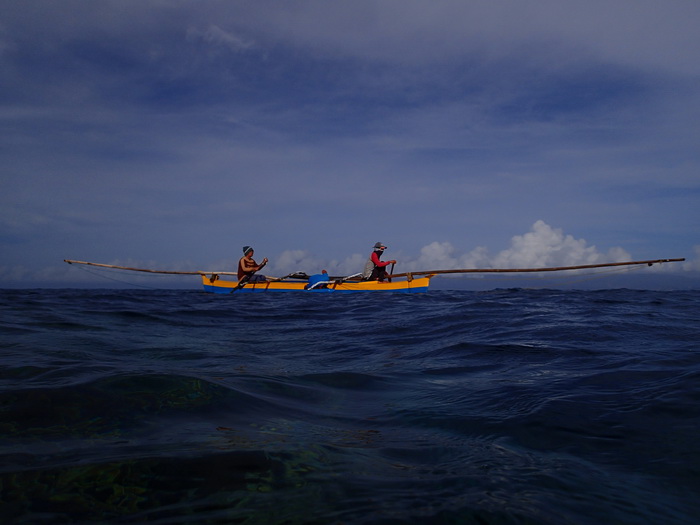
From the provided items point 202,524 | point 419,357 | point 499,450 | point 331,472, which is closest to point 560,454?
point 499,450

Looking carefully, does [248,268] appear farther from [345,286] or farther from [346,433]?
[346,433]

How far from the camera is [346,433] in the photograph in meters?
3.12

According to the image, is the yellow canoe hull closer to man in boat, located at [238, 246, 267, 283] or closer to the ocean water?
man in boat, located at [238, 246, 267, 283]

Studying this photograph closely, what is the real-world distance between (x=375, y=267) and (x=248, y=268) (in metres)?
6.59

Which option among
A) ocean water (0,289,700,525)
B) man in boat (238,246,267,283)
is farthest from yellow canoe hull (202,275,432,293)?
ocean water (0,289,700,525)

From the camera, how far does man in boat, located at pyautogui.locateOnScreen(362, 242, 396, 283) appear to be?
73.6 ft

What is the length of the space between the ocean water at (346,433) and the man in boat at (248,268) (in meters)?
15.9

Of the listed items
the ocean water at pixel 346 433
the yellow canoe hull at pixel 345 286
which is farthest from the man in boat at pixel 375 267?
the ocean water at pixel 346 433

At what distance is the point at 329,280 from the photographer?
72.6ft

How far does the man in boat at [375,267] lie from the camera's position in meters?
22.4

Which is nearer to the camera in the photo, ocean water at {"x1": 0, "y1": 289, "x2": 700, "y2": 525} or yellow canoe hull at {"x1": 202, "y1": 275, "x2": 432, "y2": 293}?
ocean water at {"x1": 0, "y1": 289, "x2": 700, "y2": 525}

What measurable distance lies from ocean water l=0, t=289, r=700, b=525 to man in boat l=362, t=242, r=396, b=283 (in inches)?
625

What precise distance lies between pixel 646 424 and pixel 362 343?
4813 mm

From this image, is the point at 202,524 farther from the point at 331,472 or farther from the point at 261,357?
the point at 261,357
